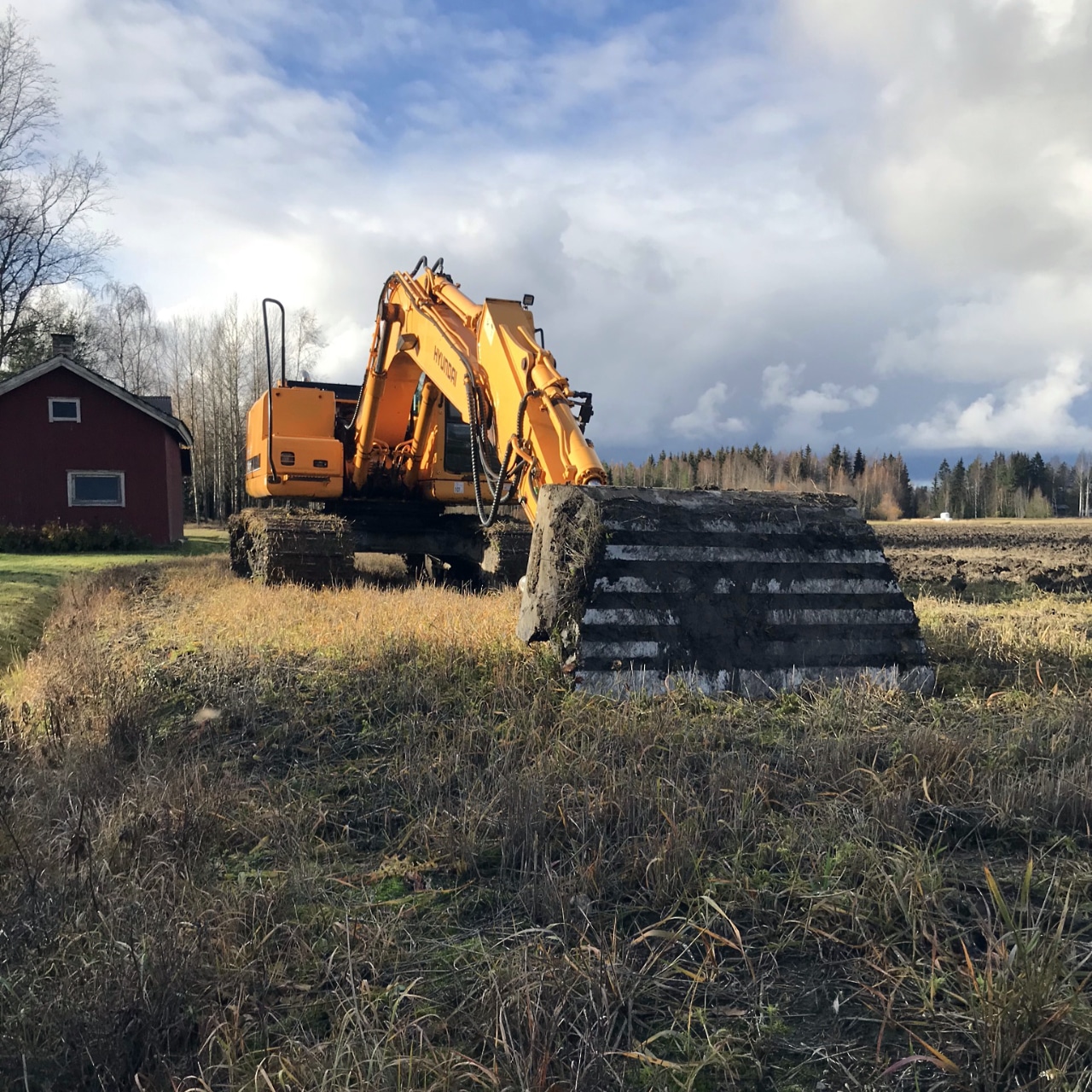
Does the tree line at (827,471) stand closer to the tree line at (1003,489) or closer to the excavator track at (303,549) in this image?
the tree line at (1003,489)

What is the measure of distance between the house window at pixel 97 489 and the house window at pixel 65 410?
4.77 ft

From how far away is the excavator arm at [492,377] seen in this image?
6574 mm

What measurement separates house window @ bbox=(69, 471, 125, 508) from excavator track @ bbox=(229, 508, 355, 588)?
16.0 m

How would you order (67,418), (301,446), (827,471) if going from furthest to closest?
(827,471) → (67,418) → (301,446)

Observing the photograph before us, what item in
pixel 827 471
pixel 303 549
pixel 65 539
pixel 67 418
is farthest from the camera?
pixel 827 471

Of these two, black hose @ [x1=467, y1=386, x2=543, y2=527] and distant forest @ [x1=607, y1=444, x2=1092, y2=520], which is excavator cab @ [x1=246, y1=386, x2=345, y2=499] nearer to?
black hose @ [x1=467, y1=386, x2=543, y2=527]

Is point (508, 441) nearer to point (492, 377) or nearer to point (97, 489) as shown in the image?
point (492, 377)

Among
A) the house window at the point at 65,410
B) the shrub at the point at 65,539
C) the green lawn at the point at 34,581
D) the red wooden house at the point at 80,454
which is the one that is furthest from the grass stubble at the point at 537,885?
the house window at the point at 65,410

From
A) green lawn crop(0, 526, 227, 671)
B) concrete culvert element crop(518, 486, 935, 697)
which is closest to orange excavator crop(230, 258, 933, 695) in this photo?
concrete culvert element crop(518, 486, 935, 697)

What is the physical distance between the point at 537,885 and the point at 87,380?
25481mm

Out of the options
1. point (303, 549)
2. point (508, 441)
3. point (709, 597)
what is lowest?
point (709, 597)

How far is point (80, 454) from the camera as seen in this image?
2450cm

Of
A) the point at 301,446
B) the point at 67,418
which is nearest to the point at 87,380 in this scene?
the point at 67,418

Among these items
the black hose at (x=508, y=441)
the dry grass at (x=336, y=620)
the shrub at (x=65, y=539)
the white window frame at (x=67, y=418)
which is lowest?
the dry grass at (x=336, y=620)
